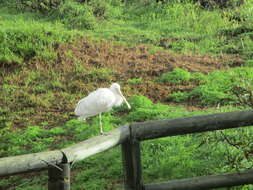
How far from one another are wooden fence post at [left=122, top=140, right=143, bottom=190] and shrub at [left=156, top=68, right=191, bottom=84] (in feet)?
25.3

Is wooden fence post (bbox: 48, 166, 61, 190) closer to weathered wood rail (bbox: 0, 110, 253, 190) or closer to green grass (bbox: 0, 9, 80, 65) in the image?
weathered wood rail (bbox: 0, 110, 253, 190)

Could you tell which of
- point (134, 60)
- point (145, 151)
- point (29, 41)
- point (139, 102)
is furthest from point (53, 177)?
point (29, 41)

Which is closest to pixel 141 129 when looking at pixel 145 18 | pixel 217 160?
pixel 217 160

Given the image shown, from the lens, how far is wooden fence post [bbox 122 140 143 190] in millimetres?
4398

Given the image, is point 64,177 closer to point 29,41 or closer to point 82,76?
point 82,76

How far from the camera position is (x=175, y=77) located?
40.2 feet

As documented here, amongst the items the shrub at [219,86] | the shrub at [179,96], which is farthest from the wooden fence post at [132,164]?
the shrub at [179,96]

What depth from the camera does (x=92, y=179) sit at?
6.87 meters

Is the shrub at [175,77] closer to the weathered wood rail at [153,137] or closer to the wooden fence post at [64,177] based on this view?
the weathered wood rail at [153,137]

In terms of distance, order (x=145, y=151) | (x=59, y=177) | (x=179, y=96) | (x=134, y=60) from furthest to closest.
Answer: (x=134, y=60) → (x=179, y=96) → (x=145, y=151) → (x=59, y=177)

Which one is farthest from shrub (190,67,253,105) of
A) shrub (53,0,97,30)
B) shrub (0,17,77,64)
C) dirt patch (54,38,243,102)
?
shrub (53,0,97,30)

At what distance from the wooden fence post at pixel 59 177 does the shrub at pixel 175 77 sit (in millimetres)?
8566

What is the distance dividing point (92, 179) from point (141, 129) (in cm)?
280

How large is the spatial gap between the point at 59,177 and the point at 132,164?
1.00 metres
